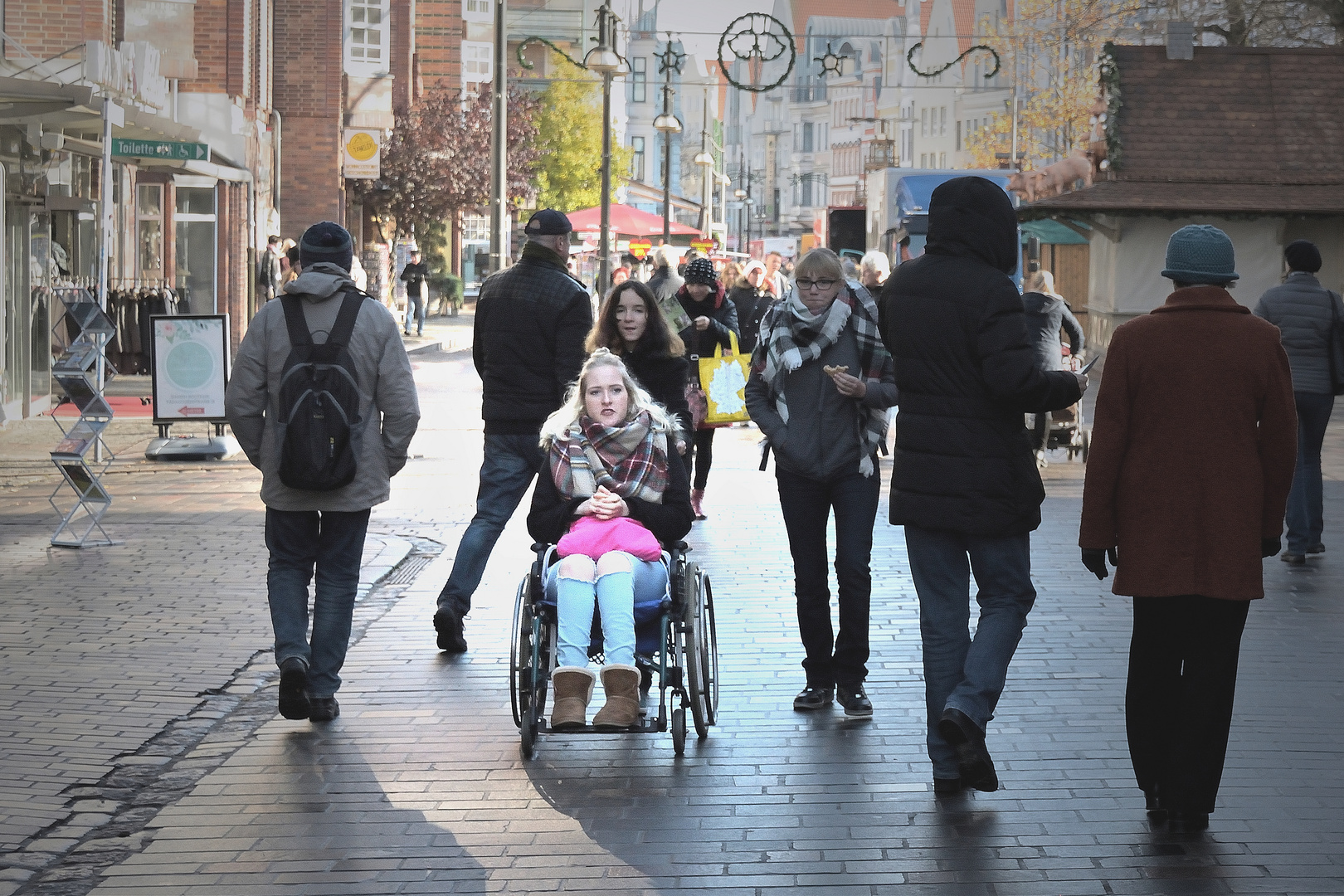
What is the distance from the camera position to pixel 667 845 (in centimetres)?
521

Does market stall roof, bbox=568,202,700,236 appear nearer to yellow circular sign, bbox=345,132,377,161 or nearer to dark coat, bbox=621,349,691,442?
yellow circular sign, bbox=345,132,377,161

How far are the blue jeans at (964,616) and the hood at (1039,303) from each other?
25.3 ft

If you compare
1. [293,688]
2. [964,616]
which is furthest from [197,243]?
[964,616]

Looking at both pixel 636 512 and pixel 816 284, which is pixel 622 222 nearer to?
pixel 816 284

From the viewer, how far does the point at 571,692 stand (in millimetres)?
6062

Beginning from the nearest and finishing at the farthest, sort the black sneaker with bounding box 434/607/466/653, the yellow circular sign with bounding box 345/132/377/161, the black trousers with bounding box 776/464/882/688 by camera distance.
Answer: the black trousers with bounding box 776/464/882/688
the black sneaker with bounding box 434/607/466/653
the yellow circular sign with bounding box 345/132/377/161

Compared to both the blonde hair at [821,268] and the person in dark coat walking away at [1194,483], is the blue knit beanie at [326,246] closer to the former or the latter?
the blonde hair at [821,268]

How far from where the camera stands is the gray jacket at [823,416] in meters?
6.79

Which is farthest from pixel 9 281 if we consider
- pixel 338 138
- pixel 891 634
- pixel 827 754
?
pixel 338 138

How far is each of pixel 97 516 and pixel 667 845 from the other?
6.83 m

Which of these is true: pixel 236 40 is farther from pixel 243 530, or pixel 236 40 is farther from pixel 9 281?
pixel 243 530

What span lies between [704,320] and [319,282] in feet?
19.7

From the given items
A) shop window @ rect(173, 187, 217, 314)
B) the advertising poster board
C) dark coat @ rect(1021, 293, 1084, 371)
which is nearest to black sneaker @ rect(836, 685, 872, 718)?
dark coat @ rect(1021, 293, 1084, 371)

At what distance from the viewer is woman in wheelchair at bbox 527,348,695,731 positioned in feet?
20.3
